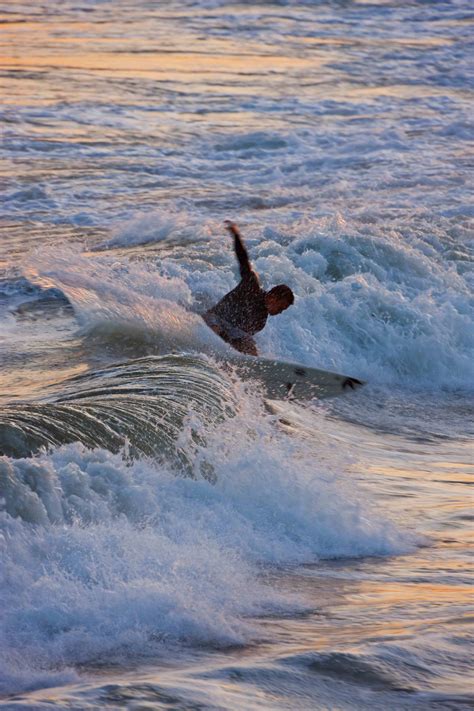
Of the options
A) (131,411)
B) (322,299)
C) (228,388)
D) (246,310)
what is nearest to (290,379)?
(246,310)

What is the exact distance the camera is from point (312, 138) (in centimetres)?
1992

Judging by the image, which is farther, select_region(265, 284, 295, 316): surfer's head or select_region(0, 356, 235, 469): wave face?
select_region(265, 284, 295, 316): surfer's head

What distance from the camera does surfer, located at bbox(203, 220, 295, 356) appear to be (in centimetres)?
915

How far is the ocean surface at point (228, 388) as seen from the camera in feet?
14.9

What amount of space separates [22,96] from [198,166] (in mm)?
4608

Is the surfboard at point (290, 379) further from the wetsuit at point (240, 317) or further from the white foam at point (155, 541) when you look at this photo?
the white foam at point (155, 541)

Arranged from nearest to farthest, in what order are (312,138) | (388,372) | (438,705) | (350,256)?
(438,705) → (388,372) → (350,256) → (312,138)

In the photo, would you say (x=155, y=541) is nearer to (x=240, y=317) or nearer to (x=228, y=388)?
(x=228, y=388)

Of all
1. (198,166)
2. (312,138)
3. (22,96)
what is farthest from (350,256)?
(22,96)

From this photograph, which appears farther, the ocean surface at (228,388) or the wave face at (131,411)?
the wave face at (131,411)

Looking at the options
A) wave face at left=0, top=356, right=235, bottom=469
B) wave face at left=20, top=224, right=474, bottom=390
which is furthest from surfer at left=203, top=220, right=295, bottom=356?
wave face at left=0, top=356, right=235, bottom=469

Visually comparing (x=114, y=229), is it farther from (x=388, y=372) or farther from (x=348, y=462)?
(x=348, y=462)

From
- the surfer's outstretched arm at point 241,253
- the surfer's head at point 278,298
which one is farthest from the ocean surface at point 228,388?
the surfer's outstretched arm at point 241,253

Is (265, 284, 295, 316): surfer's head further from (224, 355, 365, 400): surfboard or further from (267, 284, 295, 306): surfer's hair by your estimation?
(224, 355, 365, 400): surfboard
